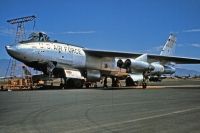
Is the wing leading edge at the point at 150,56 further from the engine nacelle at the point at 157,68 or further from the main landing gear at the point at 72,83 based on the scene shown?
the main landing gear at the point at 72,83

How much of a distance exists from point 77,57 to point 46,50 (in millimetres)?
3370

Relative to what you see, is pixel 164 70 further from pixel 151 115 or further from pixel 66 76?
pixel 151 115

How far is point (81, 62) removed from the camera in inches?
1153

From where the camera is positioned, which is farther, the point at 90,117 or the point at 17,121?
the point at 90,117

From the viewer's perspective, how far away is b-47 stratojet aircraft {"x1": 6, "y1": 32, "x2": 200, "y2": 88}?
26.0m

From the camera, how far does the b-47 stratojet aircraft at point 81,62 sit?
2597cm

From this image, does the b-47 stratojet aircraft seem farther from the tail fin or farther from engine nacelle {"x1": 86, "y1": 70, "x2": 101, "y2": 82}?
the tail fin

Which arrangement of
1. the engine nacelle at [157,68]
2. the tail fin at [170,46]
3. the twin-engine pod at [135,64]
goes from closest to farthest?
the twin-engine pod at [135,64] → the engine nacelle at [157,68] → the tail fin at [170,46]

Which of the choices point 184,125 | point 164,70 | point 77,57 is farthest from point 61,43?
point 184,125

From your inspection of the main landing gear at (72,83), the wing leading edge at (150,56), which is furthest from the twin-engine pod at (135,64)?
the main landing gear at (72,83)

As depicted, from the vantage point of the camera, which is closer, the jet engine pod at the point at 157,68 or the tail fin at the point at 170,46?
the jet engine pod at the point at 157,68

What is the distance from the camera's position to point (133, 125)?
8180mm

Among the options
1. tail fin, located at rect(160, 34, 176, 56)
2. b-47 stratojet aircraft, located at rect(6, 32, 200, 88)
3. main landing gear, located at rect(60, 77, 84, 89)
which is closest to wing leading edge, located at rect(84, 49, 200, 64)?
b-47 stratojet aircraft, located at rect(6, 32, 200, 88)

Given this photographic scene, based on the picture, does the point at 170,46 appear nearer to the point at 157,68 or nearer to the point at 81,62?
the point at 157,68
